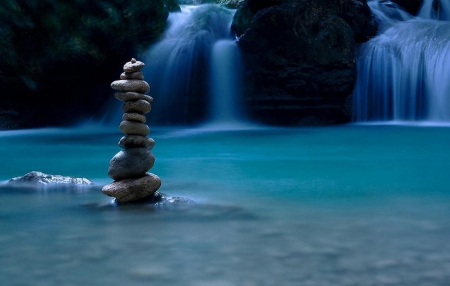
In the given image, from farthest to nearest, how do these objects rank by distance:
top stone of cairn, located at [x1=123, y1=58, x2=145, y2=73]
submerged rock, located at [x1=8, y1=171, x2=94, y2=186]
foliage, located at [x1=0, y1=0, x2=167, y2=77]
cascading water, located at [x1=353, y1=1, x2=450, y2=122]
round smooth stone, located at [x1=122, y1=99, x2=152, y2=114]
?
1. cascading water, located at [x1=353, y1=1, x2=450, y2=122]
2. foliage, located at [x1=0, y1=0, x2=167, y2=77]
3. submerged rock, located at [x1=8, y1=171, x2=94, y2=186]
4. round smooth stone, located at [x1=122, y1=99, x2=152, y2=114]
5. top stone of cairn, located at [x1=123, y1=58, x2=145, y2=73]

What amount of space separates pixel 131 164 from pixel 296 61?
13.9m

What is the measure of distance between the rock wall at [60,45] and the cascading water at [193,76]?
1264mm

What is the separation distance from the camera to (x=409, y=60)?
18.6 meters

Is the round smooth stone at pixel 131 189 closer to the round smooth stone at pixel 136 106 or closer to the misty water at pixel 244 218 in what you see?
the misty water at pixel 244 218

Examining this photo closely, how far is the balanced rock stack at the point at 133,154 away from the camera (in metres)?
5.25

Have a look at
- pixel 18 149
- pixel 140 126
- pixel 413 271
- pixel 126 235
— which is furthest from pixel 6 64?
pixel 413 271

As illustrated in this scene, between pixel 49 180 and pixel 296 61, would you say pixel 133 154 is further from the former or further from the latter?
pixel 296 61

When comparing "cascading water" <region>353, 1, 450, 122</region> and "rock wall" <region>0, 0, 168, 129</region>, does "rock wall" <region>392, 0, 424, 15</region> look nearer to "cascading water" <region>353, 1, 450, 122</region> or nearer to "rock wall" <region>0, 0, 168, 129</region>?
"cascading water" <region>353, 1, 450, 122</region>

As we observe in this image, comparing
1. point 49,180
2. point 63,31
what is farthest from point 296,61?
point 49,180

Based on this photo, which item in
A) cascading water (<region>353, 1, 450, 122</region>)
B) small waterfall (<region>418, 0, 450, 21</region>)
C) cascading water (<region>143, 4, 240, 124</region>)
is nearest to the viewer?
cascading water (<region>353, 1, 450, 122</region>)

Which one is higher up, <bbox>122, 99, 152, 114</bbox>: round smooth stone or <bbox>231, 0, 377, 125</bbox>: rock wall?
<bbox>231, 0, 377, 125</bbox>: rock wall

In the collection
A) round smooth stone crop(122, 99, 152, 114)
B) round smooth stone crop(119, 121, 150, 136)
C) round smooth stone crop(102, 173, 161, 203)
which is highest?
round smooth stone crop(122, 99, 152, 114)

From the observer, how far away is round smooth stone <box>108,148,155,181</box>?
209 inches

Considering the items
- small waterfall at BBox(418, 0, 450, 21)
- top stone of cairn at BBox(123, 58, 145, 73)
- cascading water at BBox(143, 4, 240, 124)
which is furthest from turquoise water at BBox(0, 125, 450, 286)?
small waterfall at BBox(418, 0, 450, 21)
